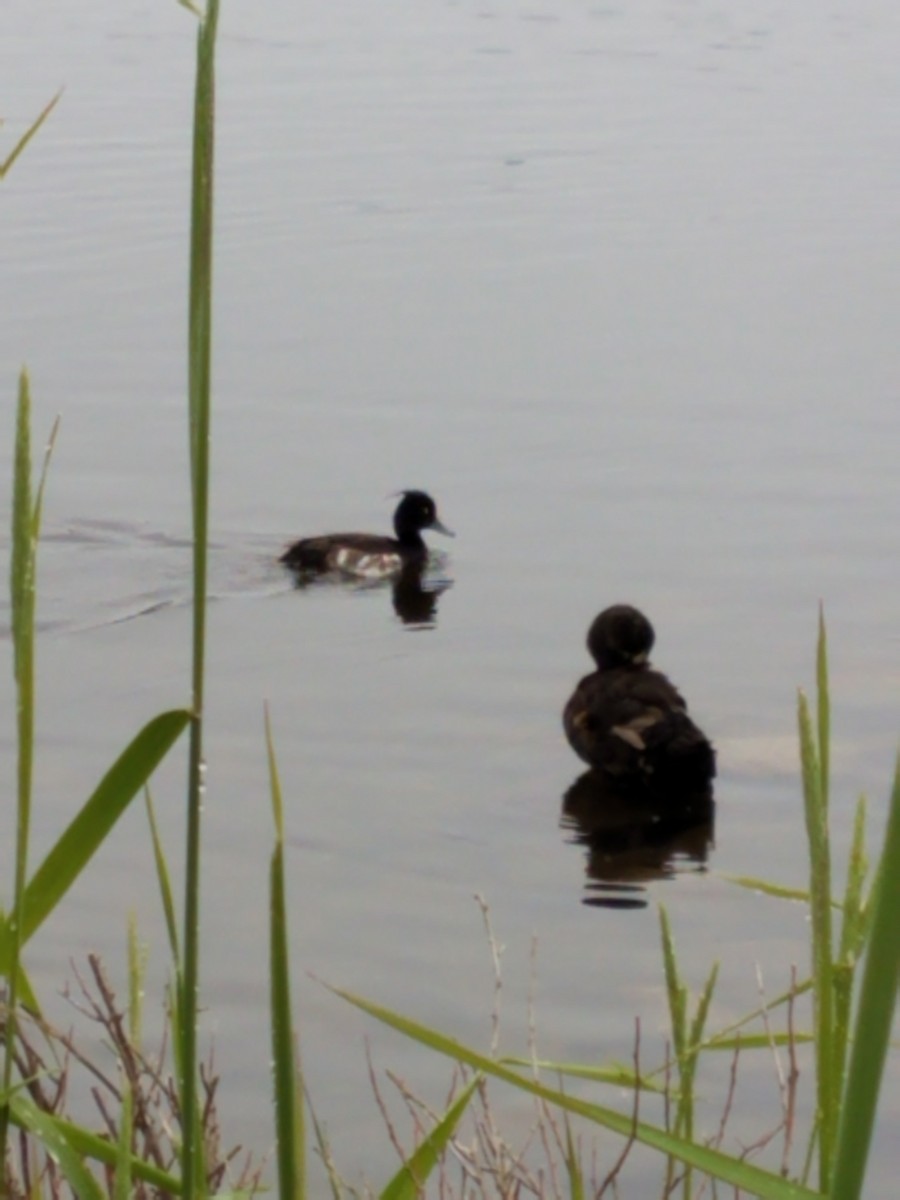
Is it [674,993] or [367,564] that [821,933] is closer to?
[674,993]

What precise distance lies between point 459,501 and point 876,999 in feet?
29.2

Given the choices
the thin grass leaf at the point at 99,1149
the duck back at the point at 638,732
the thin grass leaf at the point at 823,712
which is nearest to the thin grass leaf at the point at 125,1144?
the thin grass leaf at the point at 99,1149

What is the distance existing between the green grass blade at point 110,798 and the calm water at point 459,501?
112 inches

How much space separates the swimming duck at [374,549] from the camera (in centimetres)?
884

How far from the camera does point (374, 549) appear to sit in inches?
359

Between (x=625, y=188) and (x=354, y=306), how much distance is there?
14.7 feet

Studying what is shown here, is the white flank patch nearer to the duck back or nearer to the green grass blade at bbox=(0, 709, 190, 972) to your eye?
the duck back

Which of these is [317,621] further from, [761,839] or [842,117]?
[842,117]

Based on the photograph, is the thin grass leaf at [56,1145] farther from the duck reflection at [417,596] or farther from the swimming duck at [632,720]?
the duck reflection at [417,596]

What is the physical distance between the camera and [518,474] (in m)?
10.1

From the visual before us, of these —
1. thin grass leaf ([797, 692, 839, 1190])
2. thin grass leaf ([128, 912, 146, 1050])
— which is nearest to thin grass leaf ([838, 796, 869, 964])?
thin grass leaf ([797, 692, 839, 1190])

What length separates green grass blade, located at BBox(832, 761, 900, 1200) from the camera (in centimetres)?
114

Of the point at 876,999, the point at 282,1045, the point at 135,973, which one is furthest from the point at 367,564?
the point at 876,999

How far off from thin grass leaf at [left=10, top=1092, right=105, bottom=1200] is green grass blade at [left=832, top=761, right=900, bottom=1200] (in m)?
0.68
